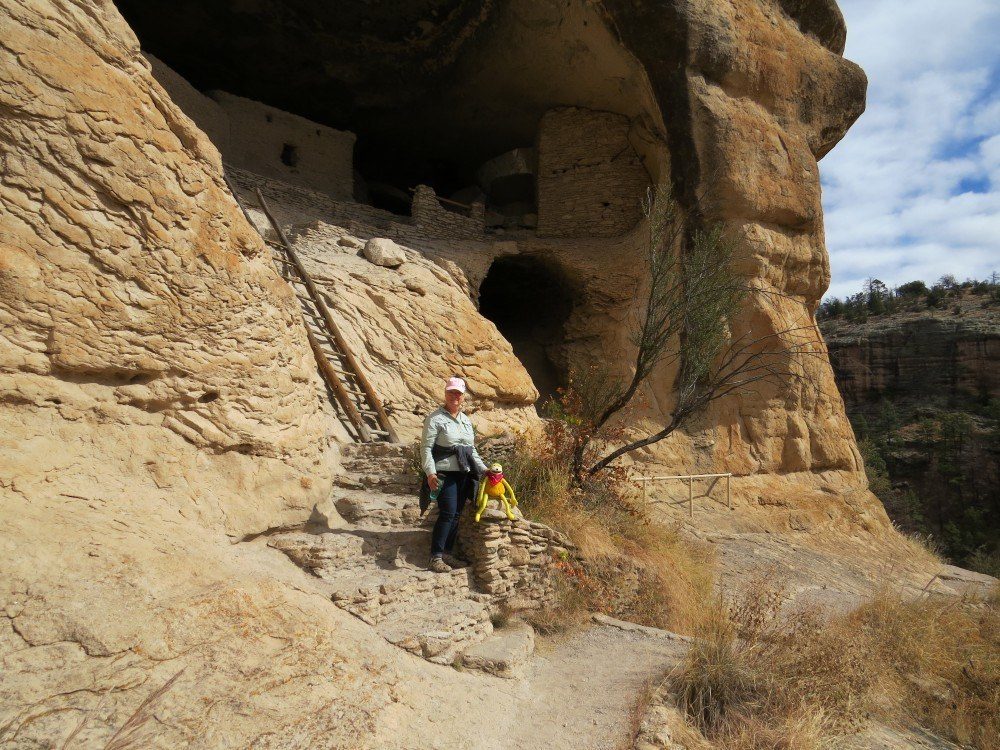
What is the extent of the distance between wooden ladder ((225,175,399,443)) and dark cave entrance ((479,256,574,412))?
4323mm

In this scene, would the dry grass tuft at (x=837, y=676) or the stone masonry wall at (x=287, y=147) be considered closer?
the dry grass tuft at (x=837, y=676)

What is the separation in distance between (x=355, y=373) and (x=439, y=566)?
3.00 metres

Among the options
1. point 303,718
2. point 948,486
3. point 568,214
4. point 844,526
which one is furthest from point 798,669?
point 948,486

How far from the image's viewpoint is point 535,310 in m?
12.1

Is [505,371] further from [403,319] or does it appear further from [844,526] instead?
[844,526]

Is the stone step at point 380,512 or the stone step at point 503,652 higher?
the stone step at point 380,512

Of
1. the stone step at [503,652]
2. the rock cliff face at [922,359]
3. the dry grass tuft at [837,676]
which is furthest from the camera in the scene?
the rock cliff face at [922,359]

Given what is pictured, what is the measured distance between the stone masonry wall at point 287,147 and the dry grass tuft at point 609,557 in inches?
297

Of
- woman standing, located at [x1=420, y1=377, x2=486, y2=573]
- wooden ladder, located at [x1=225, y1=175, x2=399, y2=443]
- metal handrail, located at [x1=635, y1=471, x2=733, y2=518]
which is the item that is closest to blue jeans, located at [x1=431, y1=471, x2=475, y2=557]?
woman standing, located at [x1=420, y1=377, x2=486, y2=573]

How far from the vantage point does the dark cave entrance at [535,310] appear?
438 inches

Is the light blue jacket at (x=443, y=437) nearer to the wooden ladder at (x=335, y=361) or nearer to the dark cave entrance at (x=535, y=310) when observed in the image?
the wooden ladder at (x=335, y=361)

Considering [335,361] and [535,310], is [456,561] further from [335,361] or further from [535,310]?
[535,310]

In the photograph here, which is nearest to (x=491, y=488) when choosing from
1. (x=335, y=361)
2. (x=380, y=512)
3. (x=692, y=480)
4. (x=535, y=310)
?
(x=380, y=512)

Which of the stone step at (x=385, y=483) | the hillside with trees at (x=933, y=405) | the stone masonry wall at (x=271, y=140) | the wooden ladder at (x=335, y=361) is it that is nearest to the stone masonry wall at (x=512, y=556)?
the stone step at (x=385, y=483)
